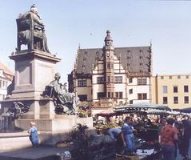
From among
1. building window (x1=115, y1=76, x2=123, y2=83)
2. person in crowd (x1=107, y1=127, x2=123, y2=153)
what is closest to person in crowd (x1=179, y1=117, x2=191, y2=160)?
person in crowd (x1=107, y1=127, x2=123, y2=153)

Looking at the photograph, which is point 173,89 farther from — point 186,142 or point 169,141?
point 169,141

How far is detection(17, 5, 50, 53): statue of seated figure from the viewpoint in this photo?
1720 cm

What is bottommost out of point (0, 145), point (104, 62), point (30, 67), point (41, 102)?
point (0, 145)

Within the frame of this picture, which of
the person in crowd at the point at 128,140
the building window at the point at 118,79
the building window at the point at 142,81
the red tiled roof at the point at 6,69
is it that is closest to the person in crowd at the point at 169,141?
the person in crowd at the point at 128,140

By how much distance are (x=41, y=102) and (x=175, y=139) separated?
6.00m

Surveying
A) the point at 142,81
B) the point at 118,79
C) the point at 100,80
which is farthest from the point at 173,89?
the point at 100,80

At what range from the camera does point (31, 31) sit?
1727 cm

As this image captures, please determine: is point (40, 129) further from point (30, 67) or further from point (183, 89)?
point (183, 89)

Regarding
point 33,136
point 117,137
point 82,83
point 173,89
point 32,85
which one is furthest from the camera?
point 173,89

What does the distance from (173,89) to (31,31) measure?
6811cm

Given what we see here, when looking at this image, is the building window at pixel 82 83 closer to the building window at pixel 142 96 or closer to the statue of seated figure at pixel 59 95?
the building window at pixel 142 96

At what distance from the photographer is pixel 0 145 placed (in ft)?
41.5

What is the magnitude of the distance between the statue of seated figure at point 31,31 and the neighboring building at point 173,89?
216ft

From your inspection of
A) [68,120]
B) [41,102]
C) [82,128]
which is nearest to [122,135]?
[82,128]
